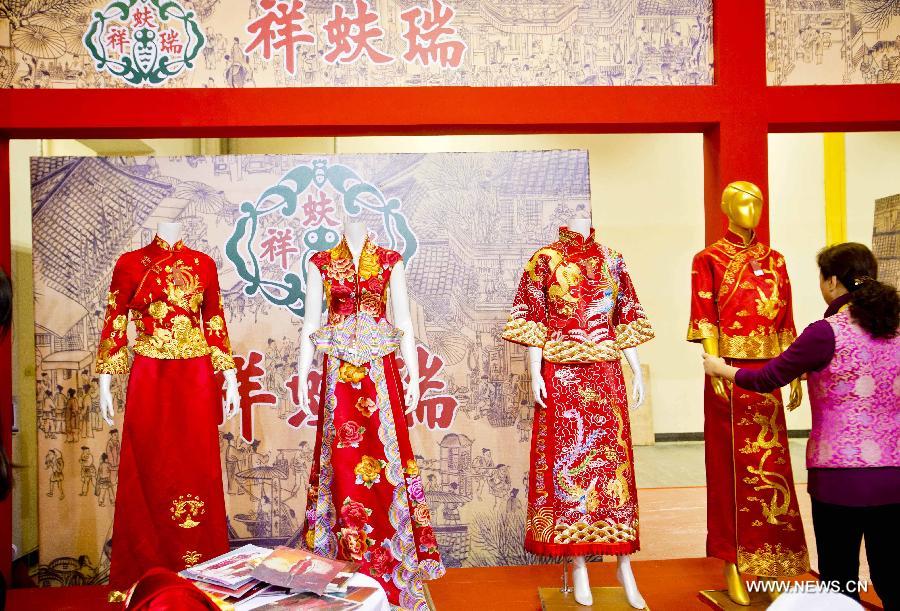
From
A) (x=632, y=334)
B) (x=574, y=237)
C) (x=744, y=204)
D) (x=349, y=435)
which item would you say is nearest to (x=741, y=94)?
(x=744, y=204)

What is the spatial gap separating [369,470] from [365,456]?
6 cm

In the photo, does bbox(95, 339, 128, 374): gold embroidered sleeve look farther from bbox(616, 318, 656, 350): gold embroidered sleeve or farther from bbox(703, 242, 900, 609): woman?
bbox(703, 242, 900, 609): woman

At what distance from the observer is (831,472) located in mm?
2441

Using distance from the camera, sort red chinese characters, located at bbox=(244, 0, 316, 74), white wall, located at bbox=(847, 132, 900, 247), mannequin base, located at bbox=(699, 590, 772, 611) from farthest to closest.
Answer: white wall, located at bbox=(847, 132, 900, 247), red chinese characters, located at bbox=(244, 0, 316, 74), mannequin base, located at bbox=(699, 590, 772, 611)

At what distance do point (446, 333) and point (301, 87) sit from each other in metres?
1.42

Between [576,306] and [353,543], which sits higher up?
[576,306]

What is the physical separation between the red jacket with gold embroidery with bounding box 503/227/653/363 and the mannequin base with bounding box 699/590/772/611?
3.50 feet

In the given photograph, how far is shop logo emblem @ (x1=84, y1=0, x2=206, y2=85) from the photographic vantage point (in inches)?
149

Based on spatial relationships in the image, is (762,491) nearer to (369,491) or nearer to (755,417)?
(755,417)

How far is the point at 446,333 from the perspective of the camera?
3.97m

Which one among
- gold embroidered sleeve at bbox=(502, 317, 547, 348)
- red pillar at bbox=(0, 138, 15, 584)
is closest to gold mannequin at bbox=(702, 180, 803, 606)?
gold embroidered sleeve at bbox=(502, 317, 547, 348)

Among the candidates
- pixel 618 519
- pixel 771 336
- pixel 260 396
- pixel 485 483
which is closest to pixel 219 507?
pixel 260 396

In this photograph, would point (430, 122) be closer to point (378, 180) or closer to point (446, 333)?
point (378, 180)

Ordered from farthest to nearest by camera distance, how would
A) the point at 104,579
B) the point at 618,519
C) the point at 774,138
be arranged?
the point at 774,138, the point at 104,579, the point at 618,519
